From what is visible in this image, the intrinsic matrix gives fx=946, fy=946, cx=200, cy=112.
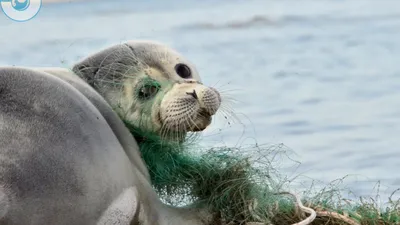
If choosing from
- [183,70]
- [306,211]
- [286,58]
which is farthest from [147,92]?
[286,58]

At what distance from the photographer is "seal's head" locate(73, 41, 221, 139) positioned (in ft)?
6.48

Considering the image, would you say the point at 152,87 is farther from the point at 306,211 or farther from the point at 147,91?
Answer: the point at 306,211

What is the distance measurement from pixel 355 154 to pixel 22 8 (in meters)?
1.21

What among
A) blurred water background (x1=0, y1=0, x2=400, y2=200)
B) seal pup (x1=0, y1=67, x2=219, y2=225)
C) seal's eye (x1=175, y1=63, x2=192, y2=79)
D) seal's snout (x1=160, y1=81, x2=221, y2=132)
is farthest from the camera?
blurred water background (x1=0, y1=0, x2=400, y2=200)

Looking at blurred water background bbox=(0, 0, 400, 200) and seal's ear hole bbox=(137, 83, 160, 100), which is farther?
blurred water background bbox=(0, 0, 400, 200)

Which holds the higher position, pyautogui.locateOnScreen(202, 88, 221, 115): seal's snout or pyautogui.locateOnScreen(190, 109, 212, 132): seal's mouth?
pyautogui.locateOnScreen(202, 88, 221, 115): seal's snout

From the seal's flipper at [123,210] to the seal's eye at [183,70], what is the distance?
314 millimetres

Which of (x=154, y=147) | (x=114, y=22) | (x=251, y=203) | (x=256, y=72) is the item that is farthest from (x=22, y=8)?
(x=114, y=22)

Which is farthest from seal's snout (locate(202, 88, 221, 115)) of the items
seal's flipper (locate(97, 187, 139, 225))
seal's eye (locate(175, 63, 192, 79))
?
seal's flipper (locate(97, 187, 139, 225))

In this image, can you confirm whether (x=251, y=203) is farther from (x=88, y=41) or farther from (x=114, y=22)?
(x=114, y=22)

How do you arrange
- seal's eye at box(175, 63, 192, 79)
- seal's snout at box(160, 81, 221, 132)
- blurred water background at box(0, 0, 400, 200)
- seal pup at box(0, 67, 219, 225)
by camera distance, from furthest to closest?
blurred water background at box(0, 0, 400, 200)
seal's eye at box(175, 63, 192, 79)
seal's snout at box(160, 81, 221, 132)
seal pup at box(0, 67, 219, 225)

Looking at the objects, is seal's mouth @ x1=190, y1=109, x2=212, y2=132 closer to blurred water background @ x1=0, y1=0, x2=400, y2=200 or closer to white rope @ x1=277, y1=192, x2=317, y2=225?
blurred water background @ x1=0, y1=0, x2=400, y2=200

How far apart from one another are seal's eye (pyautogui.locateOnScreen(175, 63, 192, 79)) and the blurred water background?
0.08m

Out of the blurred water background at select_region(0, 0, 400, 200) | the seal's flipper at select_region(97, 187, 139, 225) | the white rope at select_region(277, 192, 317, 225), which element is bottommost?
the blurred water background at select_region(0, 0, 400, 200)
